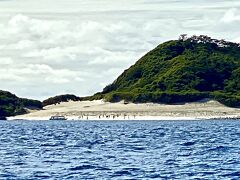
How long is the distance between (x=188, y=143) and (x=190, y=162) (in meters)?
19.1

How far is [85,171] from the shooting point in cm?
4347

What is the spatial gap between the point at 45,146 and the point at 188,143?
12187mm

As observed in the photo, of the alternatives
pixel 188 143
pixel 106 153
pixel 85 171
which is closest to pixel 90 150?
pixel 106 153

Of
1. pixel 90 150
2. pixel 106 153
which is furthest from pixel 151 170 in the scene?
pixel 90 150

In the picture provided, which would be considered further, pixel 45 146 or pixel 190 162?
pixel 45 146

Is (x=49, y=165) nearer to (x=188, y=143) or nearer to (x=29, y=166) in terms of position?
(x=29, y=166)

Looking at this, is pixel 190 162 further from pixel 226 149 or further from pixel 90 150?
pixel 90 150

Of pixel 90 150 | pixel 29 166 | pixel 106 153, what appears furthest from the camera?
pixel 90 150

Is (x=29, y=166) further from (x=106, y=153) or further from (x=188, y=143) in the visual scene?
(x=188, y=143)

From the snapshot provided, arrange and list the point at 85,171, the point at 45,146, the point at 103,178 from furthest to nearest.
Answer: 1. the point at 45,146
2. the point at 85,171
3. the point at 103,178

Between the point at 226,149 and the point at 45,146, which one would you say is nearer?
the point at 226,149

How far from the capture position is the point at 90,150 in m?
59.8

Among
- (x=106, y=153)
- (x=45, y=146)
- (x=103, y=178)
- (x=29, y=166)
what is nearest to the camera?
(x=103, y=178)

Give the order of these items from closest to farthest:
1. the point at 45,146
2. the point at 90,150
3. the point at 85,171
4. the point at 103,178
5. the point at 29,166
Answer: the point at 103,178 → the point at 85,171 → the point at 29,166 → the point at 90,150 → the point at 45,146
